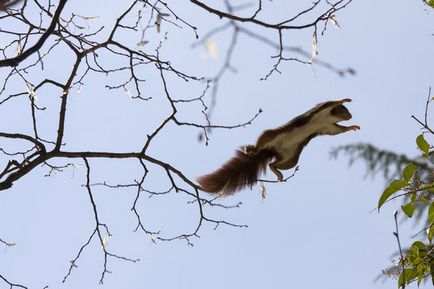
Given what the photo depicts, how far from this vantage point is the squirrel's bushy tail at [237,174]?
12.5ft

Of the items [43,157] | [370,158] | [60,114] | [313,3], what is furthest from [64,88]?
[370,158]

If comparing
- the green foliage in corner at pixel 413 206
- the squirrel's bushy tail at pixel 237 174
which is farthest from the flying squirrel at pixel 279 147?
the green foliage in corner at pixel 413 206

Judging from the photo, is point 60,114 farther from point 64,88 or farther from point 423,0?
point 423,0

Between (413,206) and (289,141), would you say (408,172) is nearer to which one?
(413,206)

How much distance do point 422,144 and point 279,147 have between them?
1531 mm

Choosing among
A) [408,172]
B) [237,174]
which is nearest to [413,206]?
[408,172]

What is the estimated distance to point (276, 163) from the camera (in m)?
3.95

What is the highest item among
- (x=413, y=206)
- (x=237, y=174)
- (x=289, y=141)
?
(x=289, y=141)

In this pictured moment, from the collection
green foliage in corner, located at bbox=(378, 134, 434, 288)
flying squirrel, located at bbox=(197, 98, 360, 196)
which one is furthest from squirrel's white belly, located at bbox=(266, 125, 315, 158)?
green foliage in corner, located at bbox=(378, 134, 434, 288)

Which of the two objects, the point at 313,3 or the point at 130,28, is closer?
the point at 313,3

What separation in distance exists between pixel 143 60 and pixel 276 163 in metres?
1.00

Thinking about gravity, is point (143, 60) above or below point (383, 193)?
above

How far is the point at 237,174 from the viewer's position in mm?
3887

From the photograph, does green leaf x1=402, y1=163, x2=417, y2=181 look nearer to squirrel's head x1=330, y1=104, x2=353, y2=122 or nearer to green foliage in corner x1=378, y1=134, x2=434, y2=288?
green foliage in corner x1=378, y1=134, x2=434, y2=288
